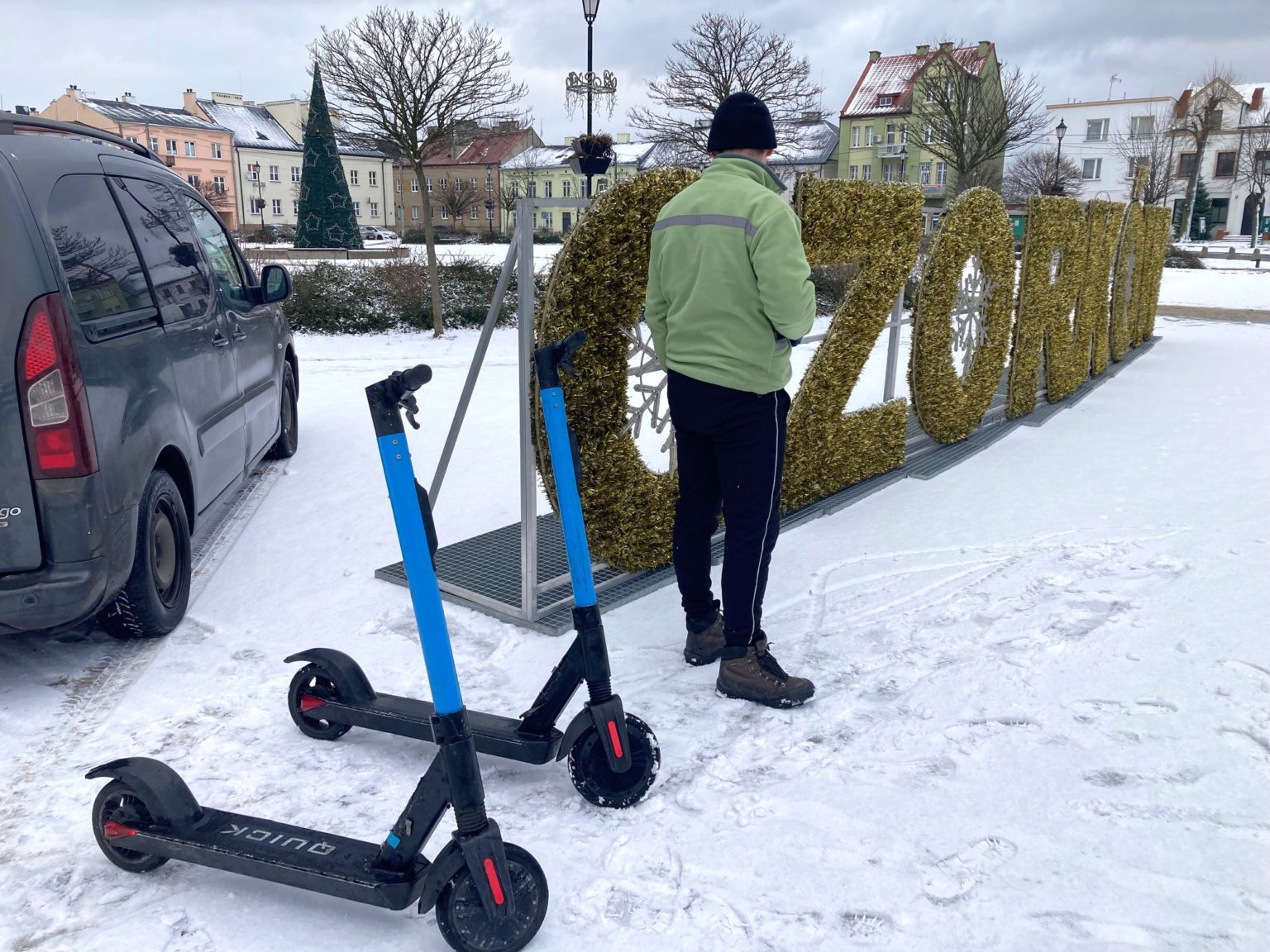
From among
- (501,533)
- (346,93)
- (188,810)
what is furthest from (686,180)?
(346,93)

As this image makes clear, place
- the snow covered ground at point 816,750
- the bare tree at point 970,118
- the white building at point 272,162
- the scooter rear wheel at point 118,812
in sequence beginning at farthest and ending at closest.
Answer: the white building at point 272,162, the bare tree at point 970,118, the scooter rear wheel at point 118,812, the snow covered ground at point 816,750

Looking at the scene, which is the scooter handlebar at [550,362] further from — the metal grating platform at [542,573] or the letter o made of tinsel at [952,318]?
the letter o made of tinsel at [952,318]

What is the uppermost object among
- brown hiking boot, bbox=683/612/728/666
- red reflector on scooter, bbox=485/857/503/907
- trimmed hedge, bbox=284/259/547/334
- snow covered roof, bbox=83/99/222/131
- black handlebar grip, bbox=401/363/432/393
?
snow covered roof, bbox=83/99/222/131

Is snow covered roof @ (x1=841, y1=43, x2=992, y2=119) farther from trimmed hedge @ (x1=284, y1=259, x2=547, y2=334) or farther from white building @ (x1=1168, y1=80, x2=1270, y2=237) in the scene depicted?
trimmed hedge @ (x1=284, y1=259, x2=547, y2=334)

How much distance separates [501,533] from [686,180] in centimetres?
220

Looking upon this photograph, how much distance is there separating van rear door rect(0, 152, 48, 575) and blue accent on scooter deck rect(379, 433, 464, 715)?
174 centimetres

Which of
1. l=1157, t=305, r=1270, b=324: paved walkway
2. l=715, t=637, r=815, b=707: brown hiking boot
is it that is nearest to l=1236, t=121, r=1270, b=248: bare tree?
l=1157, t=305, r=1270, b=324: paved walkway

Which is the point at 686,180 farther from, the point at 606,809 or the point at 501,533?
the point at 606,809

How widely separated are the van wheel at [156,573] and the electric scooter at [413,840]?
1.45m

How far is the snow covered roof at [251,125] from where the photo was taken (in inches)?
2480

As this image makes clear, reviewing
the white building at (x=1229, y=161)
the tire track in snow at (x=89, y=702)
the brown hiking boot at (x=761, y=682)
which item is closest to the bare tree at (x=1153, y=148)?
the white building at (x=1229, y=161)

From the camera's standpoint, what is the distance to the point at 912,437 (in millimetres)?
7910

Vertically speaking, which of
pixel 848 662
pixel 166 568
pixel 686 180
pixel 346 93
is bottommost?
pixel 848 662

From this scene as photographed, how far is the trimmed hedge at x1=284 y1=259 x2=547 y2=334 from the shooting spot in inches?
593
